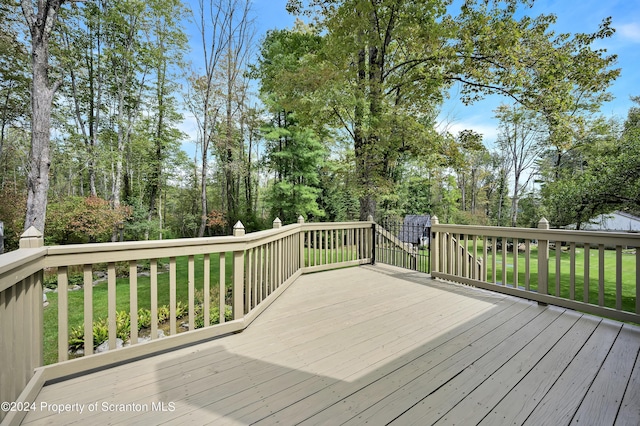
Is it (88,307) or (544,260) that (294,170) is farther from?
(88,307)

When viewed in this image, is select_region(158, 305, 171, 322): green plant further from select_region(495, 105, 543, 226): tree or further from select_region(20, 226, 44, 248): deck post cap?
select_region(495, 105, 543, 226): tree

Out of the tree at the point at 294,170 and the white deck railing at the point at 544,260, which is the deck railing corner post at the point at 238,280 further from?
the tree at the point at 294,170

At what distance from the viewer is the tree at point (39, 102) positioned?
593 centimetres

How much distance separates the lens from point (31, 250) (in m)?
1.55

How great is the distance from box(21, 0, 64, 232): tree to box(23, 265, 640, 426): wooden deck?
646cm

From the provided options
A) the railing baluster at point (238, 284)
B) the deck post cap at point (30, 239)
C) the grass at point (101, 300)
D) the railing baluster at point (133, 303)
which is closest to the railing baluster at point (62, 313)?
the deck post cap at point (30, 239)

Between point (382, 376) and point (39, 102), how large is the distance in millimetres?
8633

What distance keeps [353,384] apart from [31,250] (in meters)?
2.09

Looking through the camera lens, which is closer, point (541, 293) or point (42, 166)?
point (541, 293)

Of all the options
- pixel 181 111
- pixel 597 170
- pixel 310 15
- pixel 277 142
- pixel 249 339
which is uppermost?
pixel 310 15

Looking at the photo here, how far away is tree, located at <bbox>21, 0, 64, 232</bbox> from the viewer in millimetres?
5926

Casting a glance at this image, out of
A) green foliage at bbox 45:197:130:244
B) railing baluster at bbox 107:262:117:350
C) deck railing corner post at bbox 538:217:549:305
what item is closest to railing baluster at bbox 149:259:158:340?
railing baluster at bbox 107:262:117:350

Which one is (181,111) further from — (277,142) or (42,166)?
(42,166)

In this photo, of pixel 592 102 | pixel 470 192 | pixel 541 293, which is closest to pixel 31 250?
pixel 541 293
